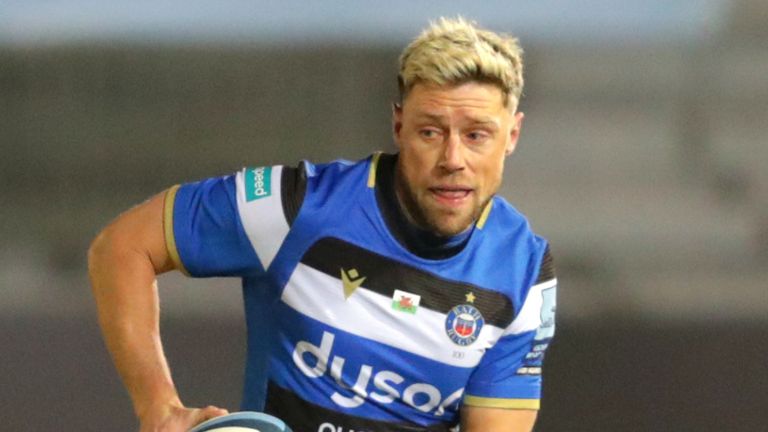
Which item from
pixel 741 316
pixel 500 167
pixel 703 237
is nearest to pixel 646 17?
Result: pixel 703 237

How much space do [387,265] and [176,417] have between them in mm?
347

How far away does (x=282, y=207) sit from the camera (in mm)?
1531

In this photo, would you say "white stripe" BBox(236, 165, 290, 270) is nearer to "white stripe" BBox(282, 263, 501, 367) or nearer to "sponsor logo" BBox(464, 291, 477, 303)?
"white stripe" BBox(282, 263, 501, 367)

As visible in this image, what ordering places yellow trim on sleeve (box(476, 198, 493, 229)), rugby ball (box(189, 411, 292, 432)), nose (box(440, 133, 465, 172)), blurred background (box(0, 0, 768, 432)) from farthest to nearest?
blurred background (box(0, 0, 768, 432))
yellow trim on sleeve (box(476, 198, 493, 229))
nose (box(440, 133, 465, 172))
rugby ball (box(189, 411, 292, 432))

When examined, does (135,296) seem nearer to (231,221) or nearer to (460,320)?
(231,221)

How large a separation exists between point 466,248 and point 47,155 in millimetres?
1344

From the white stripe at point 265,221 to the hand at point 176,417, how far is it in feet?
0.78

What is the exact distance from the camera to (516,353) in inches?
64.9

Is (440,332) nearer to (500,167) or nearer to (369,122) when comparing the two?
(500,167)

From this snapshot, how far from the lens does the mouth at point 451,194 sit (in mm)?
1521

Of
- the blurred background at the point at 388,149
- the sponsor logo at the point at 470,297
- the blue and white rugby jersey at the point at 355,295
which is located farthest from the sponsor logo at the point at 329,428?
the blurred background at the point at 388,149

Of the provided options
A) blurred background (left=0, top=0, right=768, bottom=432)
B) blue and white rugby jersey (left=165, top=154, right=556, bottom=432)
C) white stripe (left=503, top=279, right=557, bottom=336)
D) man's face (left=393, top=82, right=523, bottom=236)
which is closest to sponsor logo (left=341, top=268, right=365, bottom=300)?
blue and white rugby jersey (left=165, top=154, right=556, bottom=432)

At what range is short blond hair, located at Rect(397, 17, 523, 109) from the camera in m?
1.52

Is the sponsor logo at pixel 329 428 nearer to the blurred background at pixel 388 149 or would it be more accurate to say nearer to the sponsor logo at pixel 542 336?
the sponsor logo at pixel 542 336
